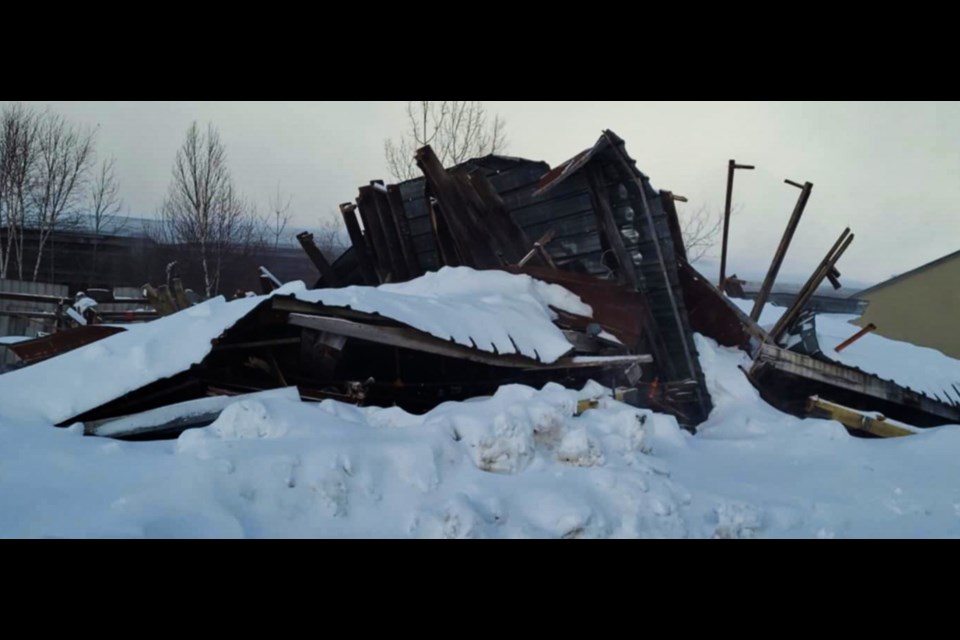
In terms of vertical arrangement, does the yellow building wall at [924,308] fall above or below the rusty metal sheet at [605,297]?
above

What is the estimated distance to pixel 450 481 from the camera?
3766 mm

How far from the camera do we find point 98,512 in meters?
2.84

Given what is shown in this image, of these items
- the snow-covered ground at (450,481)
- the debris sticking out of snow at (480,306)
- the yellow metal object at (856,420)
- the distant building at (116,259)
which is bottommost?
the snow-covered ground at (450,481)

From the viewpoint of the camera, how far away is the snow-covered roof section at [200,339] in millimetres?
4230

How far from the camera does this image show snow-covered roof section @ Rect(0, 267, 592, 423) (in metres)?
4.23

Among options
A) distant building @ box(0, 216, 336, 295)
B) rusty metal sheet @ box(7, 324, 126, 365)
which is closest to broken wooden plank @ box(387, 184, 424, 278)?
rusty metal sheet @ box(7, 324, 126, 365)

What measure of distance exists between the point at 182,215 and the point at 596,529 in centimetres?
2245

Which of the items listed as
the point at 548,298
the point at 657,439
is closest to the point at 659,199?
the point at 548,298

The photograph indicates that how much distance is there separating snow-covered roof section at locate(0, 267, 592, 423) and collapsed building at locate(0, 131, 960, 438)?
0.02m

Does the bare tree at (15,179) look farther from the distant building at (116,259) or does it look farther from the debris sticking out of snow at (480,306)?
the debris sticking out of snow at (480,306)

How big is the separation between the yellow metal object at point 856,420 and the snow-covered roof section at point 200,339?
128 inches

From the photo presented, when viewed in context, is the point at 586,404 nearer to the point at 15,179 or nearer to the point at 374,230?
the point at 374,230

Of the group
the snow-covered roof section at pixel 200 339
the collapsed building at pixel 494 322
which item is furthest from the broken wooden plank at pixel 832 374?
the snow-covered roof section at pixel 200 339

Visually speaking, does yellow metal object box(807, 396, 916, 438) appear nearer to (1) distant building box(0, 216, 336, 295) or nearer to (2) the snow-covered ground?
(2) the snow-covered ground
